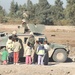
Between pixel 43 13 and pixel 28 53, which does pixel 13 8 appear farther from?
pixel 28 53

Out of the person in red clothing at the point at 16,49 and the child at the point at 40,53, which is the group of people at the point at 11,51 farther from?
the child at the point at 40,53

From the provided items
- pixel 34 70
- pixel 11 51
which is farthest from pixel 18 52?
pixel 34 70

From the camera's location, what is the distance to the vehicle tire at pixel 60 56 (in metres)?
20.7

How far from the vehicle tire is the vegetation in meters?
39.8

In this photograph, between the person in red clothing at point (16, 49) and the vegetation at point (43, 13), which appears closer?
the person in red clothing at point (16, 49)

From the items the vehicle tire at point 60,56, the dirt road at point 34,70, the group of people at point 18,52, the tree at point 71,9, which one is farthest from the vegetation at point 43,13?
the dirt road at point 34,70

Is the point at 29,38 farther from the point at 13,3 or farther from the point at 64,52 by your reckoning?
the point at 13,3

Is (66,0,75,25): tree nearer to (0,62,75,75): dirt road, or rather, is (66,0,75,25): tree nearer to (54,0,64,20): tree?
(54,0,64,20): tree

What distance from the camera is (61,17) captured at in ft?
290

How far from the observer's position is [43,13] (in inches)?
3319

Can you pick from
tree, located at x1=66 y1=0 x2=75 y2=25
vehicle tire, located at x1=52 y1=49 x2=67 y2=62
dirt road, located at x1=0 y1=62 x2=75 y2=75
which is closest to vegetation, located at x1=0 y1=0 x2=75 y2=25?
tree, located at x1=66 y1=0 x2=75 y2=25

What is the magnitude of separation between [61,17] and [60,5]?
10.6m

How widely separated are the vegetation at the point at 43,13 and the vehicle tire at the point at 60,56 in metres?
39.8

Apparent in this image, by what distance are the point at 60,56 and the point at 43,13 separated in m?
63.8
